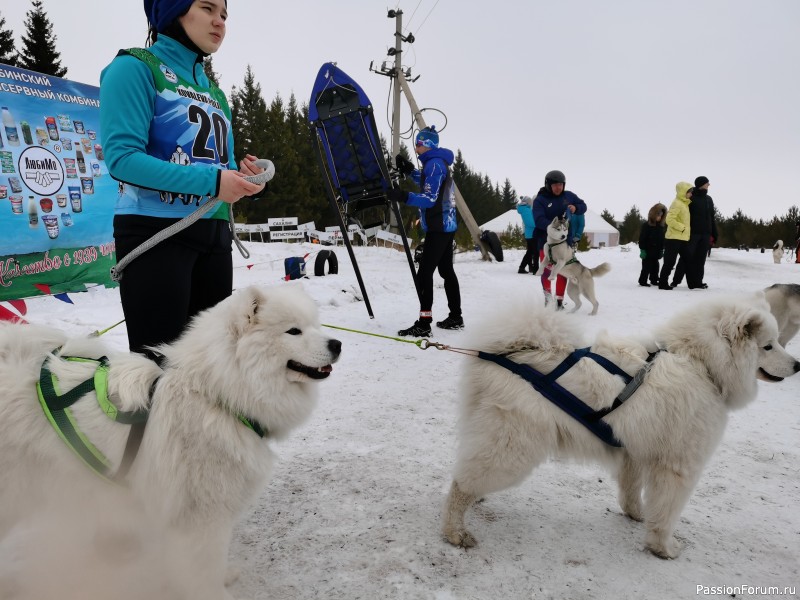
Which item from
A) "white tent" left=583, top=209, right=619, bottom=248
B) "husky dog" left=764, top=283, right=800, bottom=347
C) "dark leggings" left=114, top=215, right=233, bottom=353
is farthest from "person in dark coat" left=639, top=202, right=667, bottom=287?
"white tent" left=583, top=209, right=619, bottom=248

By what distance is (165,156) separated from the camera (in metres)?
1.98

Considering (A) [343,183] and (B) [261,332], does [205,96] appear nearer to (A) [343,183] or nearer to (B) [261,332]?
(B) [261,332]

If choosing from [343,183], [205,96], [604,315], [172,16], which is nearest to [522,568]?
[205,96]

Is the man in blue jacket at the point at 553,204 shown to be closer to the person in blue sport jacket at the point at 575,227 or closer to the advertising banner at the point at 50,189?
the person in blue sport jacket at the point at 575,227

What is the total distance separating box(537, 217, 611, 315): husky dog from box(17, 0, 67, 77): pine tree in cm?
2650

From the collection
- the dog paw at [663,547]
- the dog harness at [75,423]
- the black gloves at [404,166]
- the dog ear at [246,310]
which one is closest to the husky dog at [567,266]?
the black gloves at [404,166]

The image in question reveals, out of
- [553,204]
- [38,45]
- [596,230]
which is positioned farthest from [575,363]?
[596,230]

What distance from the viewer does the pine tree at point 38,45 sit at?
22.6 metres

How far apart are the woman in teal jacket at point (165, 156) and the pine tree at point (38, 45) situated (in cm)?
2804

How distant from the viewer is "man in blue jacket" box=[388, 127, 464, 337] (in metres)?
6.17

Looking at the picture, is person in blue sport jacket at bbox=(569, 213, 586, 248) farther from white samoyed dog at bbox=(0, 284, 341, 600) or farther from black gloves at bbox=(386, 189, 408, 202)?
white samoyed dog at bbox=(0, 284, 341, 600)

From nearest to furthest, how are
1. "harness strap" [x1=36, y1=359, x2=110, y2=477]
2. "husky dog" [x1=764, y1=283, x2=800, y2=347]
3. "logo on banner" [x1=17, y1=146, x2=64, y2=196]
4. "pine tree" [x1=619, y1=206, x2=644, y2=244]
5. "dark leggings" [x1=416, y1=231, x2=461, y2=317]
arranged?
"harness strap" [x1=36, y1=359, x2=110, y2=477] → "husky dog" [x1=764, y1=283, x2=800, y2=347] → "dark leggings" [x1=416, y1=231, x2=461, y2=317] → "logo on banner" [x1=17, y1=146, x2=64, y2=196] → "pine tree" [x1=619, y1=206, x2=644, y2=244]

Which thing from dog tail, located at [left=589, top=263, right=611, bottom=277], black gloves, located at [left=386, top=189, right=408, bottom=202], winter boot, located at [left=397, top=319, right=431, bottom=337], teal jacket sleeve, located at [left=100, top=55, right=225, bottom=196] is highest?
black gloves, located at [left=386, top=189, right=408, bottom=202]

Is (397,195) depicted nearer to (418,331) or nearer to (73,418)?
(418,331)
